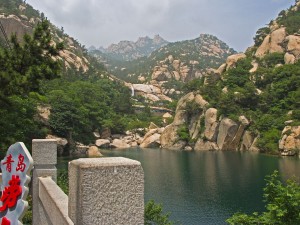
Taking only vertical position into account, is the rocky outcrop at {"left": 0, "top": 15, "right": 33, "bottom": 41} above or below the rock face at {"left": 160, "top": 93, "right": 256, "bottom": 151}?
above

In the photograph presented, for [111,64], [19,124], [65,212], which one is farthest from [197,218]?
[111,64]

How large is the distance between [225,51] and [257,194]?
417 ft

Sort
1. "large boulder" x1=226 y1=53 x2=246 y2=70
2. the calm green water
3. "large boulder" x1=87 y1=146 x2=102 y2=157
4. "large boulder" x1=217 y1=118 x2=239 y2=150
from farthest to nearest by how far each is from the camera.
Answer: "large boulder" x1=226 y1=53 x2=246 y2=70 → "large boulder" x1=217 y1=118 x2=239 y2=150 → "large boulder" x1=87 y1=146 x2=102 y2=157 → the calm green water

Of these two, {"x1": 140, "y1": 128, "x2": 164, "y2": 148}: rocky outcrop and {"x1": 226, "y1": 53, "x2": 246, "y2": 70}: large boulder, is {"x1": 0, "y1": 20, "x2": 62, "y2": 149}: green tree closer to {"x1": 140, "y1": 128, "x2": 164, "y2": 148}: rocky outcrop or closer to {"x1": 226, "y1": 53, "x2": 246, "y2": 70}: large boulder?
{"x1": 140, "y1": 128, "x2": 164, "y2": 148}: rocky outcrop

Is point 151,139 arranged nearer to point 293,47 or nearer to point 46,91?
point 46,91

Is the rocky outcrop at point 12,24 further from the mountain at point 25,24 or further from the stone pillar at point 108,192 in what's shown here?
the stone pillar at point 108,192

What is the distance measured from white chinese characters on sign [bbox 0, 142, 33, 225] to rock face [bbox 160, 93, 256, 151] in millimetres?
35805

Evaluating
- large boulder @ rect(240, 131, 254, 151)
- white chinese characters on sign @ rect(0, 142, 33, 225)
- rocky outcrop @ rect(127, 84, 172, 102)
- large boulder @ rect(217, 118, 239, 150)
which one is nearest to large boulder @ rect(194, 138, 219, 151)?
large boulder @ rect(217, 118, 239, 150)

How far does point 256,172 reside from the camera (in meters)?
23.1

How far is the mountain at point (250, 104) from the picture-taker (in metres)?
35.9

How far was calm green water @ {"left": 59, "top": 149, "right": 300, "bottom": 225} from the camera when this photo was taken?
48.6 feet

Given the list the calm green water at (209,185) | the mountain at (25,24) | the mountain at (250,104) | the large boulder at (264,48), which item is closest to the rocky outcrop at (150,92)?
the mountain at (25,24)

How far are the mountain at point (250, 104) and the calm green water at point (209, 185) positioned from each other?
22.8ft

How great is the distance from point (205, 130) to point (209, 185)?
22172mm
